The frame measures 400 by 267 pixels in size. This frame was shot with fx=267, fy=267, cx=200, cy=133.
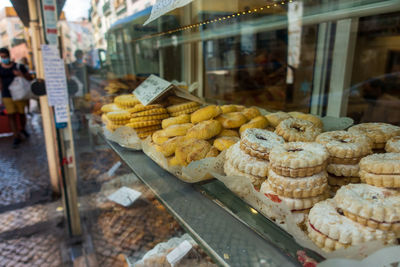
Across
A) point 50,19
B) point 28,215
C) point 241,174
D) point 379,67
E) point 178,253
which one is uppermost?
point 50,19

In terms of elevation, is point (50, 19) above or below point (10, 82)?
above

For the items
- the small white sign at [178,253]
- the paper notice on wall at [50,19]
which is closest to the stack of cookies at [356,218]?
the small white sign at [178,253]

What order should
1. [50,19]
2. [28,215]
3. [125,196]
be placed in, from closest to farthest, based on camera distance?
[50,19]
[125,196]
[28,215]

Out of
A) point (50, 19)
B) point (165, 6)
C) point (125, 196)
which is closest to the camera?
point (165, 6)

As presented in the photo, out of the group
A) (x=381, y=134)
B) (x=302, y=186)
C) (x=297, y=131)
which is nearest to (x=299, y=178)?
(x=302, y=186)

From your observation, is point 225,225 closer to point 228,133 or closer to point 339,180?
point 339,180

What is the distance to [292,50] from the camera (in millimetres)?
3520

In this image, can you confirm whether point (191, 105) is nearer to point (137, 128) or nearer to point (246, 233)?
point (137, 128)

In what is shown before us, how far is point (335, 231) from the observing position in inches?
23.6

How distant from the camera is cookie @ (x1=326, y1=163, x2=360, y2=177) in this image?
784 mm

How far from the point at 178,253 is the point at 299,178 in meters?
0.92

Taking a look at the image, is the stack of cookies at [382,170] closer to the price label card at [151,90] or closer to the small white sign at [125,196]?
the price label card at [151,90]

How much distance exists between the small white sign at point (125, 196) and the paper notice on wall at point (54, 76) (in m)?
0.91

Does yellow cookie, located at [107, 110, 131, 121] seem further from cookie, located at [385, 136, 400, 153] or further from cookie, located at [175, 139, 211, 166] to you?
cookie, located at [385, 136, 400, 153]
